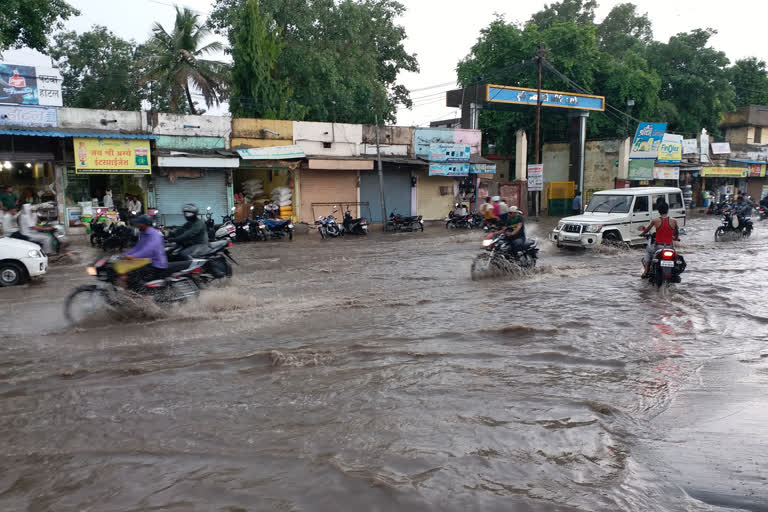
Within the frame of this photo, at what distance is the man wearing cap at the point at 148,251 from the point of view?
8.00 meters

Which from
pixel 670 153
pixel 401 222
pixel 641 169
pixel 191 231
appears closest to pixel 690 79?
pixel 670 153

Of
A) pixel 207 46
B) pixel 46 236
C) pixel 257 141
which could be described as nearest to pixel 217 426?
pixel 46 236

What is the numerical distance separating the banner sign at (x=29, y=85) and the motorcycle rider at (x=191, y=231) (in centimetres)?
1291

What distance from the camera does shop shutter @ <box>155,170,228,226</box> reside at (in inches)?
836

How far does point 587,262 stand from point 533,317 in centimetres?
644

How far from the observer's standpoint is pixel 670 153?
123 feet

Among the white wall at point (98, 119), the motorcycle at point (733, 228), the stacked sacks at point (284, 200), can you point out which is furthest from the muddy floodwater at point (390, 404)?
the stacked sacks at point (284, 200)

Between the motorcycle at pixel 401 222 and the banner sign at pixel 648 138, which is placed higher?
the banner sign at pixel 648 138

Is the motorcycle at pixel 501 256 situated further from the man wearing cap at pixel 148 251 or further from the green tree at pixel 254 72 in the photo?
the green tree at pixel 254 72

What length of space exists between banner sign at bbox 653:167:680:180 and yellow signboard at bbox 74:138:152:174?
30322 millimetres

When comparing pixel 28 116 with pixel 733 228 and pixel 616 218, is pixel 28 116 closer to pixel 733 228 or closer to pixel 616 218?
pixel 616 218

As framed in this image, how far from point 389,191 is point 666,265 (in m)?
18.1

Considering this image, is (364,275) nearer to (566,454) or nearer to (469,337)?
(469,337)

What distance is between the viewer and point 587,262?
1419cm
